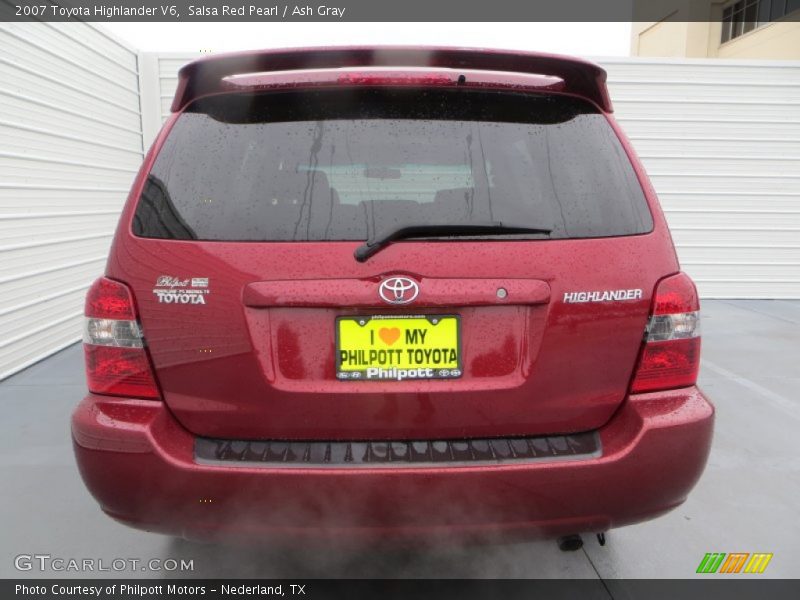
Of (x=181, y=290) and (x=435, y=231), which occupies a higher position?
(x=435, y=231)

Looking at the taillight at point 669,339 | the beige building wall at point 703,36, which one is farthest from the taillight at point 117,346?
the beige building wall at point 703,36

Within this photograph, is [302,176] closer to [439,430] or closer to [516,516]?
[439,430]

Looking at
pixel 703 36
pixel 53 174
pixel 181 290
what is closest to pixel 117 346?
pixel 181 290

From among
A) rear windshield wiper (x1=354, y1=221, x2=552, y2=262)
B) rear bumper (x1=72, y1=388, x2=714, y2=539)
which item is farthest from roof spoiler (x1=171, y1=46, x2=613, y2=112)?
rear bumper (x1=72, y1=388, x2=714, y2=539)

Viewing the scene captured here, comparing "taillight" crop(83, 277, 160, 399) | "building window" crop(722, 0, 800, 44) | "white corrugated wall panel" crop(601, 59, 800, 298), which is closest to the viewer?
"taillight" crop(83, 277, 160, 399)

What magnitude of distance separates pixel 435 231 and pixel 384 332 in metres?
0.30

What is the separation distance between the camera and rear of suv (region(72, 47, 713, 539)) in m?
1.54

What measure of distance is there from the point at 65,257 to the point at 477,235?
198 inches

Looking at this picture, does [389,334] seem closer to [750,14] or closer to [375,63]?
[375,63]

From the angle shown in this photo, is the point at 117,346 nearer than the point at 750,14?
Yes

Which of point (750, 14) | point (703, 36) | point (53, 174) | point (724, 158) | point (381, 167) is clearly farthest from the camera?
point (703, 36)

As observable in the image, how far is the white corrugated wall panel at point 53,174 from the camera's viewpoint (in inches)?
176

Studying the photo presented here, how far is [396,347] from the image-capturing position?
155 centimetres

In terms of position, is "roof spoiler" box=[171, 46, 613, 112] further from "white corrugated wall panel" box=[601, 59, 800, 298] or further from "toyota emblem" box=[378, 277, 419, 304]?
"white corrugated wall panel" box=[601, 59, 800, 298]
